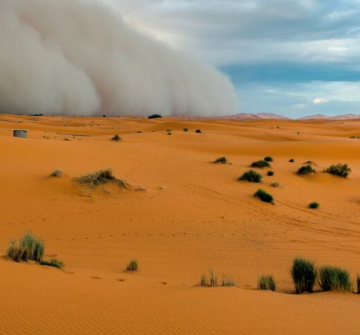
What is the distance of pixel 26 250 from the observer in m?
7.14

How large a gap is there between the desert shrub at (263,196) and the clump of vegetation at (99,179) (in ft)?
14.7

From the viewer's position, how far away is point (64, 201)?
510 inches

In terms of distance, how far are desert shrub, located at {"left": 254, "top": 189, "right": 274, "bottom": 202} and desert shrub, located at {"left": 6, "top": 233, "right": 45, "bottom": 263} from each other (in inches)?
361

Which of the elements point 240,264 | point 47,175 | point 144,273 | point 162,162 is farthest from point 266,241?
point 162,162

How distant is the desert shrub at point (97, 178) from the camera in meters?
14.4

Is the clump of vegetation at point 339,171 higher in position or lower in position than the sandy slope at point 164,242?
higher

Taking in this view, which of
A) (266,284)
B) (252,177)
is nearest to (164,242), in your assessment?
(266,284)

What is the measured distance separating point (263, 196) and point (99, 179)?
5546mm

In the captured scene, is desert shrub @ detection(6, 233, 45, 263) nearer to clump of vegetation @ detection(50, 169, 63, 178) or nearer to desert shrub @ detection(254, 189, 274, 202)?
clump of vegetation @ detection(50, 169, 63, 178)

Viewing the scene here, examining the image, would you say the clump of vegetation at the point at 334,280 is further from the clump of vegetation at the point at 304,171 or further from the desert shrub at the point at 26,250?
the clump of vegetation at the point at 304,171

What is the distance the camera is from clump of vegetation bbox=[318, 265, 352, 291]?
622 cm

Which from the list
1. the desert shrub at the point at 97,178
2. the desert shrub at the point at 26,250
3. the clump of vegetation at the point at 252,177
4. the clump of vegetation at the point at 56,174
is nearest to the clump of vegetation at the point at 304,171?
the clump of vegetation at the point at 252,177

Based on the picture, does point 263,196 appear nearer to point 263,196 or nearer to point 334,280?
point 263,196

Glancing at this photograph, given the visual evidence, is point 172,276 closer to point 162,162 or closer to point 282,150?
point 162,162
